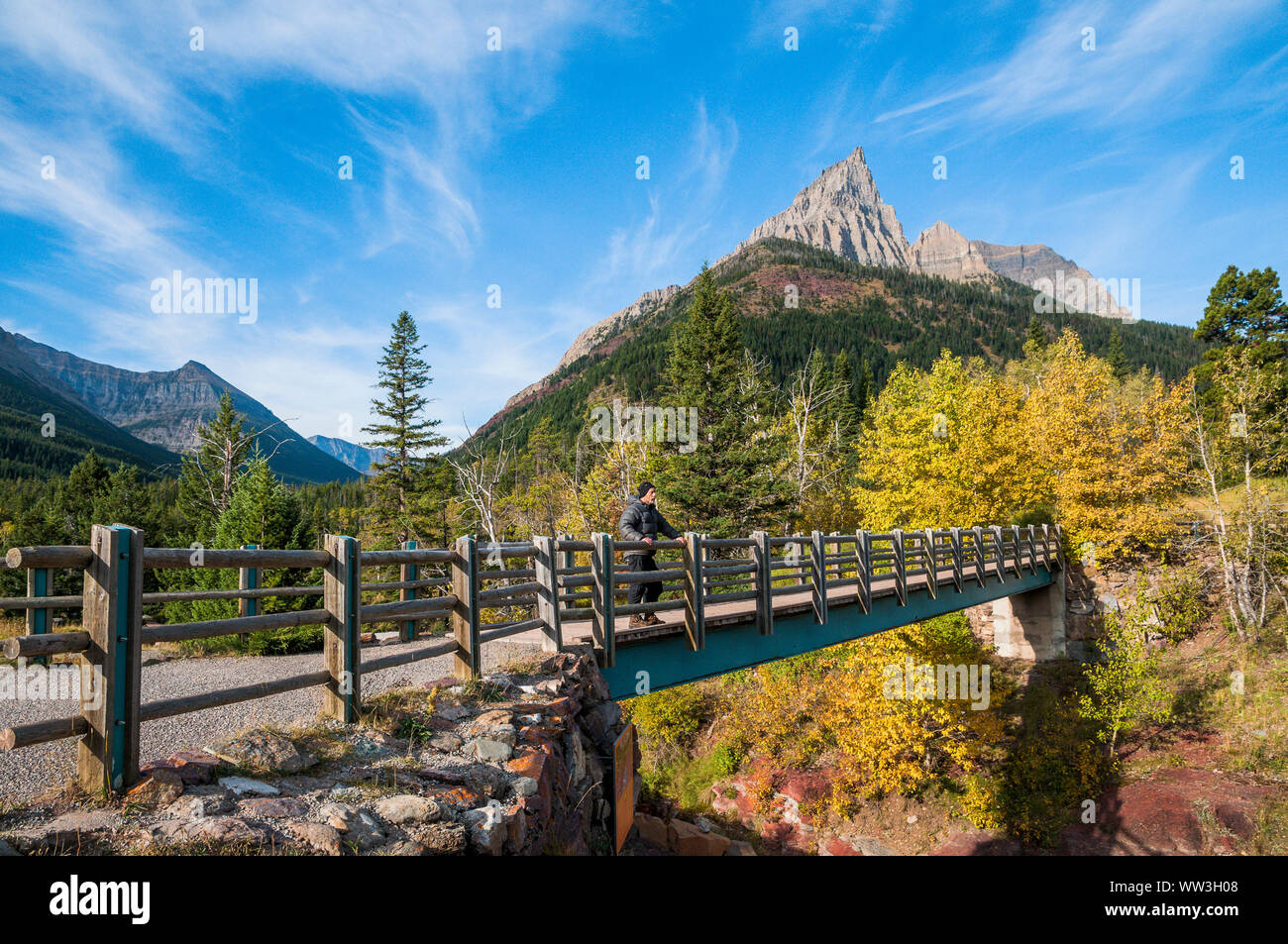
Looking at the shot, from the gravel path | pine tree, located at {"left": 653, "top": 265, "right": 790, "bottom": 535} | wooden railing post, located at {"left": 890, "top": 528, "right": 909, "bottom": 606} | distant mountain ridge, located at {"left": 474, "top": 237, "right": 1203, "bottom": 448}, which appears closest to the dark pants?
the gravel path

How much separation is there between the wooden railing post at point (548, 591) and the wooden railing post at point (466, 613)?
95 centimetres

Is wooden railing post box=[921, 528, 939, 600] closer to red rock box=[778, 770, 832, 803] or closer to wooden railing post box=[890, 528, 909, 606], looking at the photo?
wooden railing post box=[890, 528, 909, 606]

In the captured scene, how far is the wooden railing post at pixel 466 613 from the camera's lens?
6.27 m

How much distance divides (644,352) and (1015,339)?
86.9 m

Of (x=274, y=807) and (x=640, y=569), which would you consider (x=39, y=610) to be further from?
(x=640, y=569)

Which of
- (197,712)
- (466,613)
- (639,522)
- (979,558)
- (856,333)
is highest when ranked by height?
(856,333)

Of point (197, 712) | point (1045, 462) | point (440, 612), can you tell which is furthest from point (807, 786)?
point (440, 612)

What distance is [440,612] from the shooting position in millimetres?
5965

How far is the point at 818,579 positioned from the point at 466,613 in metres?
6.63

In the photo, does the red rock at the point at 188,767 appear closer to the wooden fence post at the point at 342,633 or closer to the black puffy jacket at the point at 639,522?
the wooden fence post at the point at 342,633

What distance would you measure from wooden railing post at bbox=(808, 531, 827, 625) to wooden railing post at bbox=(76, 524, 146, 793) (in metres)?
9.27

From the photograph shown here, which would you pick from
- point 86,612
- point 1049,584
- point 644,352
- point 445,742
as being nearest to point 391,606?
point 445,742
